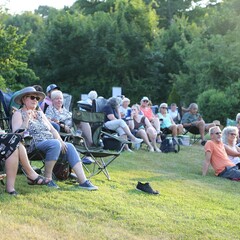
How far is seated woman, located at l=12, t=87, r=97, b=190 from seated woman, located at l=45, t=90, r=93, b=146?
4.05 feet

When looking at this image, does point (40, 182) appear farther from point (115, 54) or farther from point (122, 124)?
point (115, 54)

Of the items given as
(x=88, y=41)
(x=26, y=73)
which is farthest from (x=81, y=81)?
(x=26, y=73)

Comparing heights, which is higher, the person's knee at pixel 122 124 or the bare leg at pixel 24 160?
the bare leg at pixel 24 160

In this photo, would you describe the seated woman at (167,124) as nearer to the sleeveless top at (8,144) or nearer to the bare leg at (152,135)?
the bare leg at (152,135)

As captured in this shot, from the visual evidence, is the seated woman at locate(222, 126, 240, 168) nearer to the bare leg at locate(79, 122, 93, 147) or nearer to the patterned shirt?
the bare leg at locate(79, 122, 93, 147)

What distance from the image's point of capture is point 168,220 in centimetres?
488

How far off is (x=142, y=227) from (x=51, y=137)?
1.91 meters

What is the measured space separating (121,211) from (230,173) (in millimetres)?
3520

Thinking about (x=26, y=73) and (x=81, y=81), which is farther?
(x=81, y=81)

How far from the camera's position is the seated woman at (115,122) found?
32.3 ft

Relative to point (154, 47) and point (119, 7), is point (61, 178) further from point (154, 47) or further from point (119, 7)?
point (119, 7)

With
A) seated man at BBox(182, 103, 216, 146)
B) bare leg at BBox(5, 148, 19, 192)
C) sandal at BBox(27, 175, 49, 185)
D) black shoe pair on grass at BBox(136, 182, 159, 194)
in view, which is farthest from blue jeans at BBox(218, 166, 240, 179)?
seated man at BBox(182, 103, 216, 146)

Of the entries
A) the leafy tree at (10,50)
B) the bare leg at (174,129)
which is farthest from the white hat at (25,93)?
the leafy tree at (10,50)

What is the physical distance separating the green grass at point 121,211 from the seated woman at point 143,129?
133 inches
